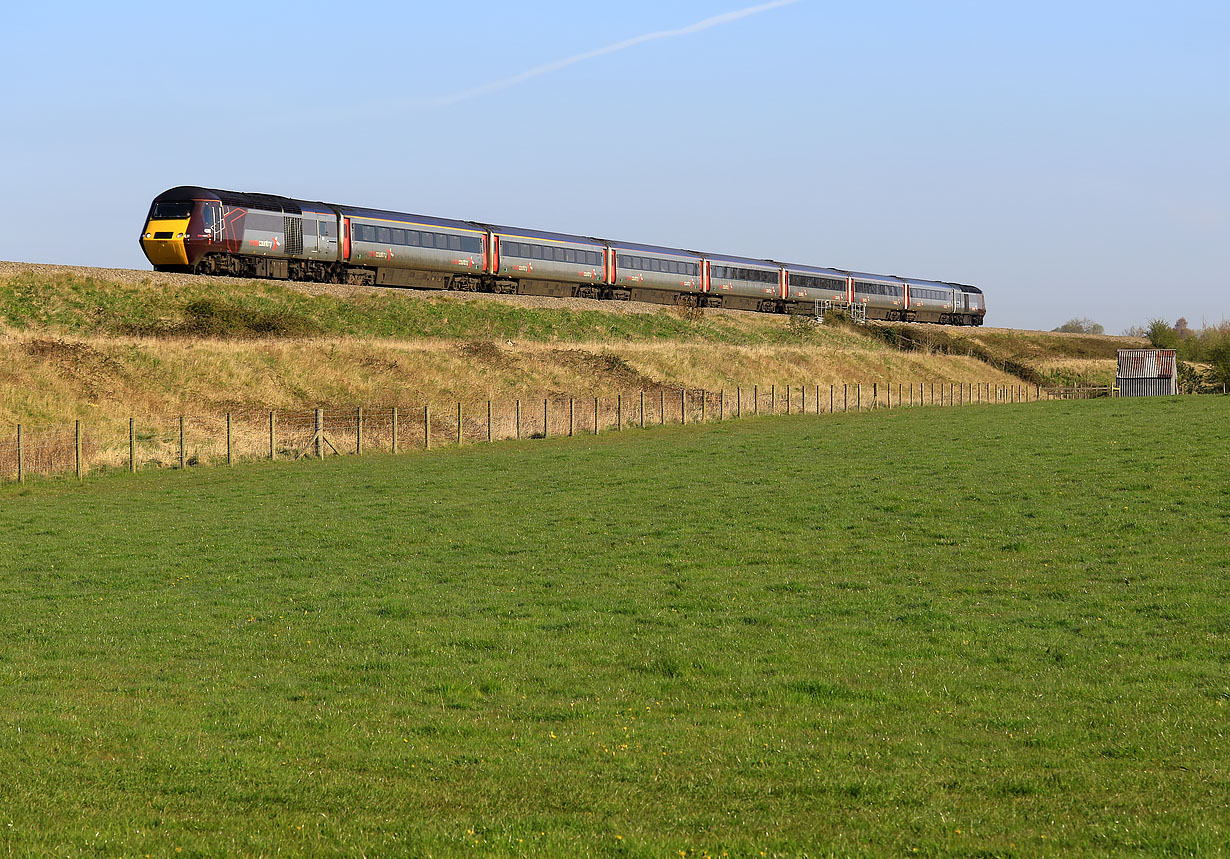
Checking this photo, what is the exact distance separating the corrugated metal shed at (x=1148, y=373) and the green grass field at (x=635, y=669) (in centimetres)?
4326

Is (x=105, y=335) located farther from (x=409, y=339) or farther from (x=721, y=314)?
(x=721, y=314)

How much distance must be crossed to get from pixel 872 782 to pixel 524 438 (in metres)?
38.9

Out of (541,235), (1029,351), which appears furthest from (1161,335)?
(541,235)

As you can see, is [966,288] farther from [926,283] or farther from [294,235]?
[294,235]

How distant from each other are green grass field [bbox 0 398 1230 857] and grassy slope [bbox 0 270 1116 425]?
20255mm

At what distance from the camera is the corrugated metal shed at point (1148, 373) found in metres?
69.8

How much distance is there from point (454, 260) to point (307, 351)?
12.4 m

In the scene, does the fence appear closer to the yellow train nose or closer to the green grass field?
the green grass field

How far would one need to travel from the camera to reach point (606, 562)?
21.1 meters

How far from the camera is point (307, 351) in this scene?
190 ft

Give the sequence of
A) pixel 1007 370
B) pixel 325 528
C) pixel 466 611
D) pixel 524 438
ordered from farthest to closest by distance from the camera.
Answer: pixel 1007 370 → pixel 524 438 → pixel 325 528 → pixel 466 611

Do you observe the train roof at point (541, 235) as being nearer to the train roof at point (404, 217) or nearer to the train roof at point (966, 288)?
the train roof at point (404, 217)

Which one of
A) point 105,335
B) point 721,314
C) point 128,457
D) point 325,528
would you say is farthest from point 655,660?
point 721,314

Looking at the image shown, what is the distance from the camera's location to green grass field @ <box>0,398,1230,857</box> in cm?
871
